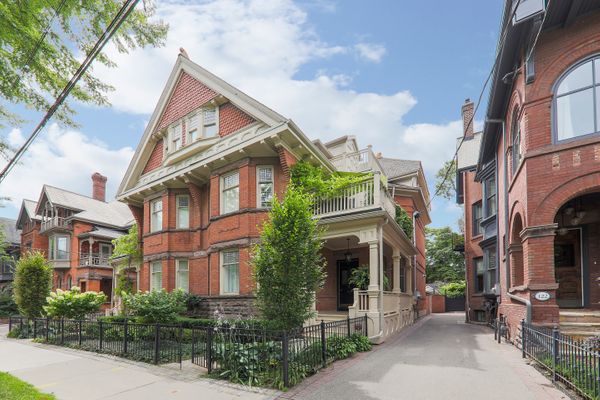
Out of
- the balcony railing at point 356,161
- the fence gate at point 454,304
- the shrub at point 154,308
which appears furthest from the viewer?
the fence gate at point 454,304

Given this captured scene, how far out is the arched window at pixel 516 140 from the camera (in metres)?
11.3

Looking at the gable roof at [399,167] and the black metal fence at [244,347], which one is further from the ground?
the gable roof at [399,167]

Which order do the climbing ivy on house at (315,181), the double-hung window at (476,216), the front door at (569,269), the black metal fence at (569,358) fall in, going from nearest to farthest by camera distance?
1. the black metal fence at (569,358)
2. the front door at (569,269)
3. the climbing ivy on house at (315,181)
4. the double-hung window at (476,216)

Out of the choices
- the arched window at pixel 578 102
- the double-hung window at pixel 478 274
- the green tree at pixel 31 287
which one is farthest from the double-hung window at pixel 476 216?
the green tree at pixel 31 287

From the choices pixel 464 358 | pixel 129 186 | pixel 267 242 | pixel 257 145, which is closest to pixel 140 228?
pixel 129 186

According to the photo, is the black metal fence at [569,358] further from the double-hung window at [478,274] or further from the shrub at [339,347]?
the double-hung window at [478,274]

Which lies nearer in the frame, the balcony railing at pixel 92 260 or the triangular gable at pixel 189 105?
the triangular gable at pixel 189 105

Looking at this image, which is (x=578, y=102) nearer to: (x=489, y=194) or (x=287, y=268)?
(x=287, y=268)

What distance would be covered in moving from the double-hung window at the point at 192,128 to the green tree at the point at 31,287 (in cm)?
921

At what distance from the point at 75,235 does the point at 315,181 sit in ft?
83.9

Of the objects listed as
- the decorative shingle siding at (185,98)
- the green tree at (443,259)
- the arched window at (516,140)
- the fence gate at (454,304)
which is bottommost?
the fence gate at (454,304)

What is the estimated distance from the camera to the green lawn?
6.20 m

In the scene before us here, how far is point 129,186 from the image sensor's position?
1902cm

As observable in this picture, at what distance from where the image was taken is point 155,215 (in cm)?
1723
